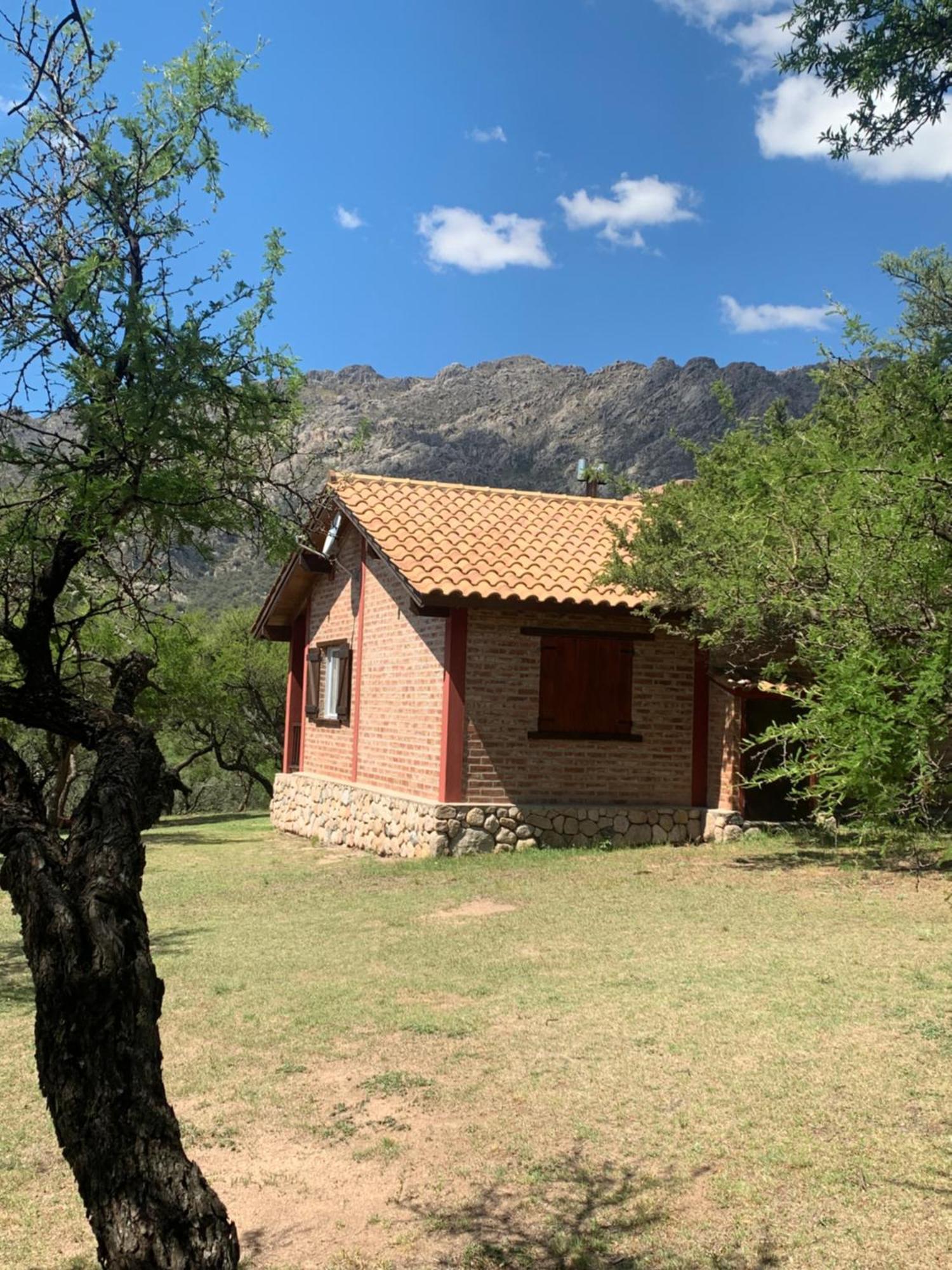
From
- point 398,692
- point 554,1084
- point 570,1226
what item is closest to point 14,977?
point 554,1084

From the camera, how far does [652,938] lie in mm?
9039

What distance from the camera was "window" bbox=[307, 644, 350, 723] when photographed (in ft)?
57.9

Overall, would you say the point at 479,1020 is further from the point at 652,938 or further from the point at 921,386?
the point at 921,386

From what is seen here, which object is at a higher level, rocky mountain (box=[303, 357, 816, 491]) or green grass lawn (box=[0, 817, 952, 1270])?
rocky mountain (box=[303, 357, 816, 491])

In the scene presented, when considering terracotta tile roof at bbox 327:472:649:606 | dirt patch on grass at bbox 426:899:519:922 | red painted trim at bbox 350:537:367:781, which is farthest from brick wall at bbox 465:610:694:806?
red painted trim at bbox 350:537:367:781

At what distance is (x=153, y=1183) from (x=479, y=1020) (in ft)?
13.7

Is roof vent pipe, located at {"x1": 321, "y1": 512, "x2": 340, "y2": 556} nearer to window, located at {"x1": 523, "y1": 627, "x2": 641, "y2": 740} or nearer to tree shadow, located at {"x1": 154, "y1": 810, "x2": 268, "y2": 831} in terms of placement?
window, located at {"x1": 523, "y1": 627, "x2": 641, "y2": 740}

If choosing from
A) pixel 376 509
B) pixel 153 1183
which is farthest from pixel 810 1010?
pixel 376 509

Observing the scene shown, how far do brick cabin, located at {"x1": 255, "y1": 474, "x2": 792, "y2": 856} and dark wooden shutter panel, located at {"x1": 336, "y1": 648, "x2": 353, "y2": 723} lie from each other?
1258mm

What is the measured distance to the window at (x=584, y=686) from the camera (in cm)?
1405

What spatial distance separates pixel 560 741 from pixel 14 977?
24.3 ft

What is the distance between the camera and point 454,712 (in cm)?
1353

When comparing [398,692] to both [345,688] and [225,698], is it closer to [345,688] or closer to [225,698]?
[345,688]

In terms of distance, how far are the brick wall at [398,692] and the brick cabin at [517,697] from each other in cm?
3
